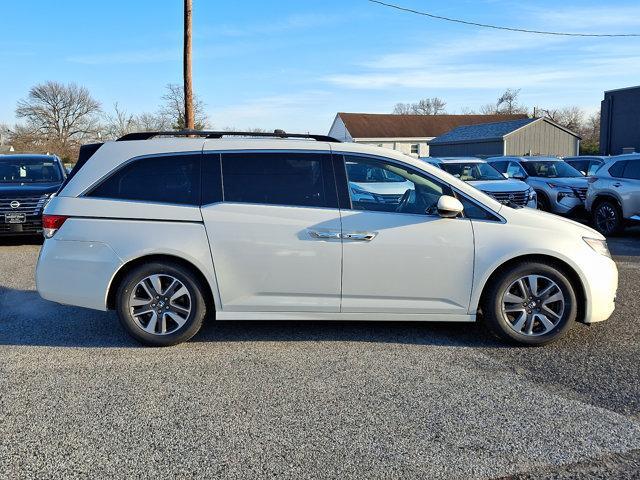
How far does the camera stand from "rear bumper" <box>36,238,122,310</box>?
5047 mm

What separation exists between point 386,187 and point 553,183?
34.0 feet

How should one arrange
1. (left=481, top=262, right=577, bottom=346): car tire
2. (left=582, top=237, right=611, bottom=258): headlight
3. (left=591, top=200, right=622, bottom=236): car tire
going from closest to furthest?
(left=481, top=262, right=577, bottom=346): car tire < (left=582, top=237, right=611, bottom=258): headlight < (left=591, top=200, right=622, bottom=236): car tire

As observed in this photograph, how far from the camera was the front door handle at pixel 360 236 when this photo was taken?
4.98m

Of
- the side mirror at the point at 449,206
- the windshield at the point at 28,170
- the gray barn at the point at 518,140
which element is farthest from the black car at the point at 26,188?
the gray barn at the point at 518,140

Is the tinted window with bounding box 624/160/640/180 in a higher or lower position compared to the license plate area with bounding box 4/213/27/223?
higher

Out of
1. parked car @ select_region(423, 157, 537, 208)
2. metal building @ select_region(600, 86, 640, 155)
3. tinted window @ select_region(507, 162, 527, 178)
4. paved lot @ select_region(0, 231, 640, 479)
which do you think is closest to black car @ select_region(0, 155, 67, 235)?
paved lot @ select_region(0, 231, 640, 479)

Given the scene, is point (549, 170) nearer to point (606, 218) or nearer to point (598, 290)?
point (606, 218)

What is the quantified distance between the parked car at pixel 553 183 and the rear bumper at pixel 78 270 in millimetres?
11719

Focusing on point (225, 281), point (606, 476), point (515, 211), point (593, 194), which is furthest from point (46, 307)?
point (593, 194)

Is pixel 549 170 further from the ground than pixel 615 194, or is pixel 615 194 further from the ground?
A: pixel 549 170

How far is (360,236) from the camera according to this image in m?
4.98

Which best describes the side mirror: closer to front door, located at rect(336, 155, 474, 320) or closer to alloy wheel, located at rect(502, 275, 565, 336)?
front door, located at rect(336, 155, 474, 320)

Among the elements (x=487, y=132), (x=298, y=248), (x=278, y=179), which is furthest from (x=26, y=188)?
(x=487, y=132)

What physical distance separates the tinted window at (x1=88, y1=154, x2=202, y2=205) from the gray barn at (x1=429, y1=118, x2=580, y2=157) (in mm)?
39323
